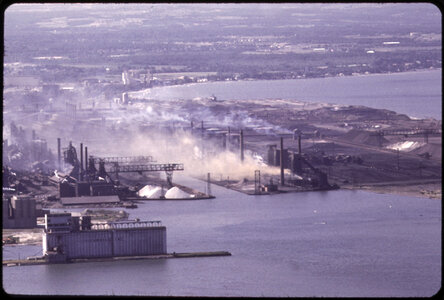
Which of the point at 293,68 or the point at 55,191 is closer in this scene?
the point at 55,191

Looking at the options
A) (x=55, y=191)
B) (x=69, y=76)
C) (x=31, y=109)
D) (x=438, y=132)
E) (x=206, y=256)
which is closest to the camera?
(x=206, y=256)

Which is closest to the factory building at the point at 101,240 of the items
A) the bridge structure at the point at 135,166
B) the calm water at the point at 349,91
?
the bridge structure at the point at 135,166

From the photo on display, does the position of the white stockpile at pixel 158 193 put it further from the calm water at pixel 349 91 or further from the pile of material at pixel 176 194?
the calm water at pixel 349 91

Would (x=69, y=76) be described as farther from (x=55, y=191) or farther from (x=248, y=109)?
(x=55, y=191)

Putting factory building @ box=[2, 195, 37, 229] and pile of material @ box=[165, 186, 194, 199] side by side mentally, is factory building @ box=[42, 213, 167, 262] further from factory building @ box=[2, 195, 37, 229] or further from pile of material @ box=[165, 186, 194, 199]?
pile of material @ box=[165, 186, 194, 199]

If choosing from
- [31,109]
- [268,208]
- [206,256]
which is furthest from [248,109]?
[206,256]

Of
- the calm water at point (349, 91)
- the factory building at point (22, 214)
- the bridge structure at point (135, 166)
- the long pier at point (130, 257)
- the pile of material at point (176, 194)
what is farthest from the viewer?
the calm water at point (349, 91)

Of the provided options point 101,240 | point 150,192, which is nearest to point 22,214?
point 101,240
